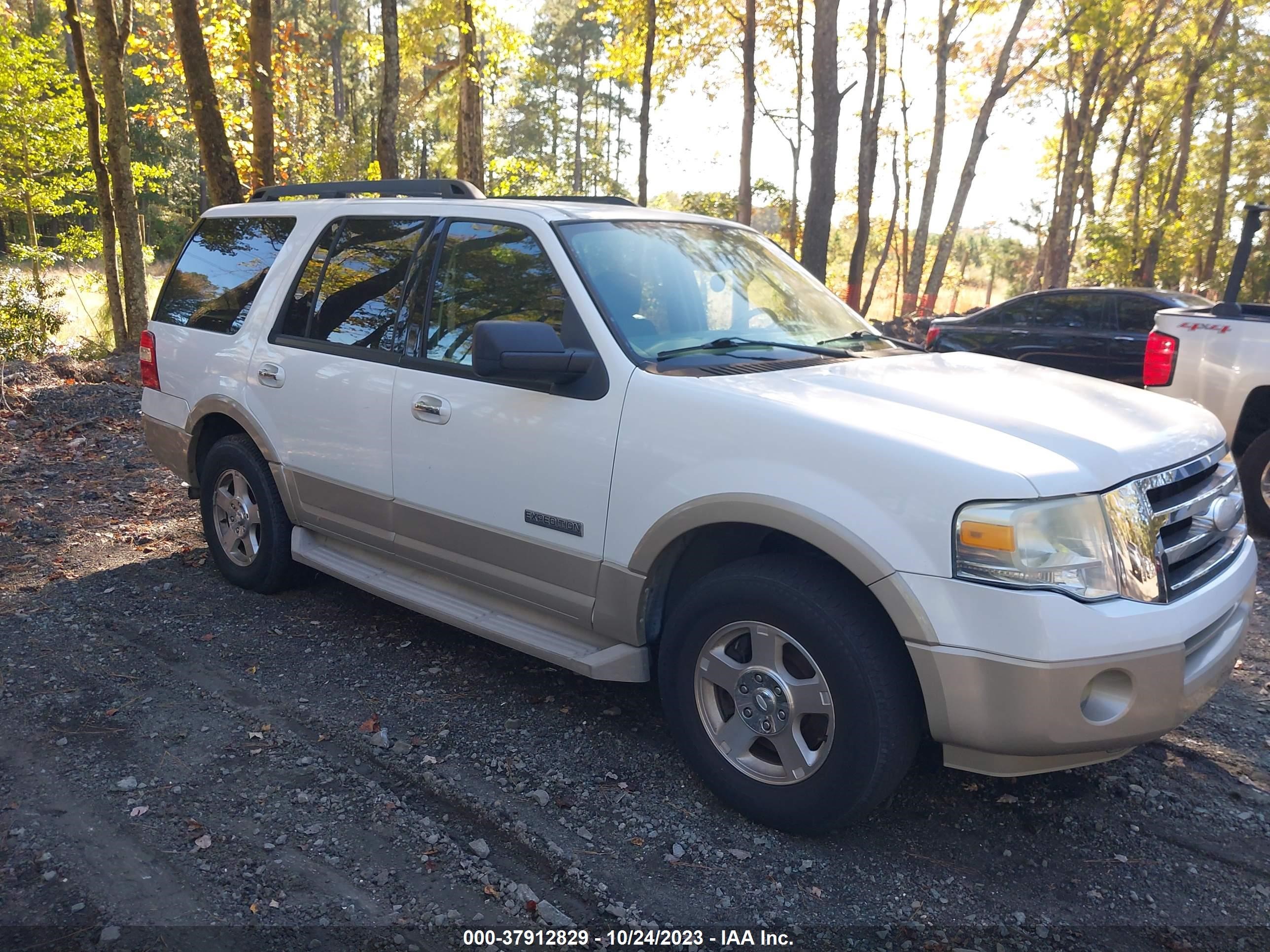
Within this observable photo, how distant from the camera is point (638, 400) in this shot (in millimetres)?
3314

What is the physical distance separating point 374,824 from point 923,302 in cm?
2429

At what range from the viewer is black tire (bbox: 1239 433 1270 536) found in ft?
21.9

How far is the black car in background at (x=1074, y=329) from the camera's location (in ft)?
35.1

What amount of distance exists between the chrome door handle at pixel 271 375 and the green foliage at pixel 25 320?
794cm

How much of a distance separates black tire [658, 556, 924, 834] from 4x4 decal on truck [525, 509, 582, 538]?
1.72 ft

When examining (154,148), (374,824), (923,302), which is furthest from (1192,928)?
(154,148)

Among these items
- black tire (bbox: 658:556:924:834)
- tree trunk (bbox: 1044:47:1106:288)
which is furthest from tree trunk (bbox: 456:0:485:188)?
tree trunk (bbox: 1044:47:1106:288)

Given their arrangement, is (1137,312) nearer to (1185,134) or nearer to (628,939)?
(628,939)

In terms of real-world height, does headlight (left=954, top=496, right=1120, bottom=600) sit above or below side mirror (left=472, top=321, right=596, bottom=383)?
below

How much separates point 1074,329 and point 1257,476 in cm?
484

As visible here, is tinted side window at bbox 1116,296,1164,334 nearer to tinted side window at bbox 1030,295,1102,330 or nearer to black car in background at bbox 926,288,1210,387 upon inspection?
black car in background at bbox 926,288,1210,387

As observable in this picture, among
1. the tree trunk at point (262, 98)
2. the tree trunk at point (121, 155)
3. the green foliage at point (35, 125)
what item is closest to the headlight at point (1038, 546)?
the tree trunk at point (121, 155)

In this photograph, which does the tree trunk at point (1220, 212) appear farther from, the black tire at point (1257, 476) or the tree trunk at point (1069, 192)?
the black tire at point (1257, 476)

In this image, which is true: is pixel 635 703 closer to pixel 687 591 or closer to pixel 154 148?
pixel 687 591
